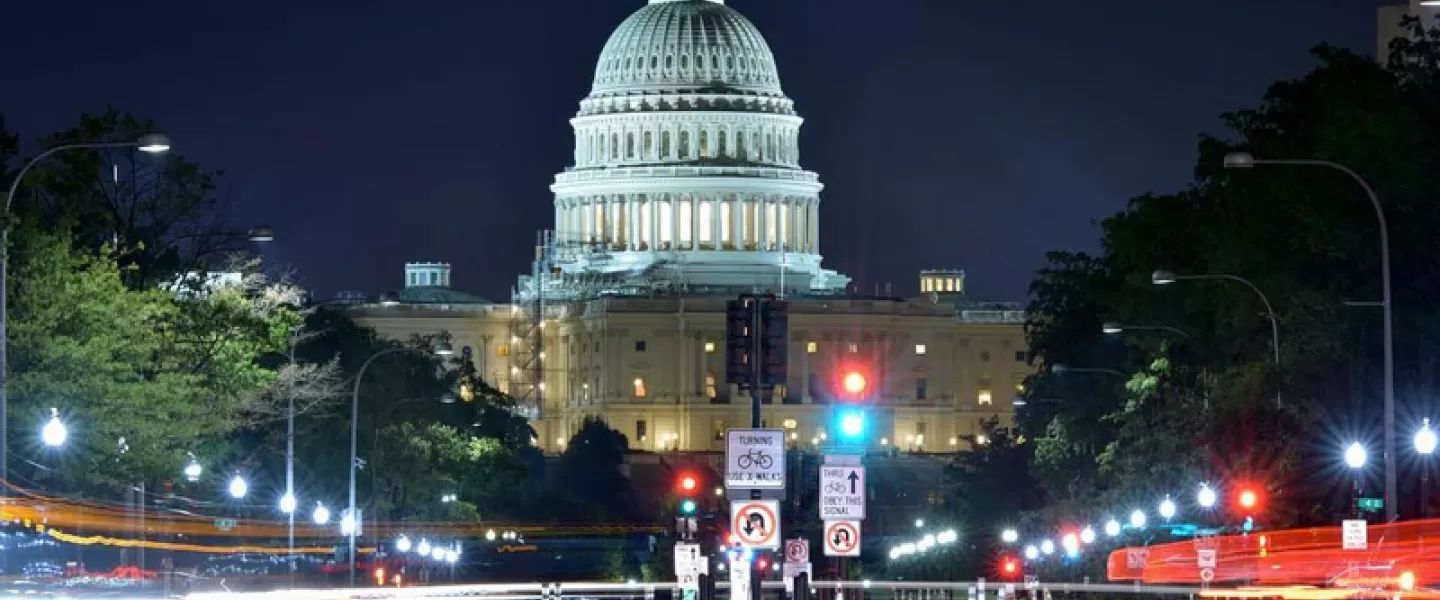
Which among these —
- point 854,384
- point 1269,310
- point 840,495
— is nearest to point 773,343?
point 854,384

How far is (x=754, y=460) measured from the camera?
55812mm

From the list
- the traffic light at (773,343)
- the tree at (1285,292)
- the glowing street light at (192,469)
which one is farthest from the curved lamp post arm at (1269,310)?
the traffic light at (773,343)

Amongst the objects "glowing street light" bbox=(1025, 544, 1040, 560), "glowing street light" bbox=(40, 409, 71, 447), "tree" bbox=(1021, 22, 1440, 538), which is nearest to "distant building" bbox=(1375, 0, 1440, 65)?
"tree" bbox=(1021, 22, 1440, 538)

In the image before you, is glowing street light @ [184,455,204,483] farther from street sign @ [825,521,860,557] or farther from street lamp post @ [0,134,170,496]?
street sign @ [825,521,860,557]

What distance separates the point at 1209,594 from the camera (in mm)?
62438

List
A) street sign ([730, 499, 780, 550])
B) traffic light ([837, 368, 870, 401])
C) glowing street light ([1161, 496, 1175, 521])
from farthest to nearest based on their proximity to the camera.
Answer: glowing street light ([1161, 496, 1175, 521])
traffic light ([837, 368, 870, 401])
street sign ([730, 499, 780, 550])

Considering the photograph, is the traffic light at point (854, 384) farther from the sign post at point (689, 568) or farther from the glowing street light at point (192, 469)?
the glowing street light at point (192, 469)

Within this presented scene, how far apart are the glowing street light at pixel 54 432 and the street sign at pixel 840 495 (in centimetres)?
1945

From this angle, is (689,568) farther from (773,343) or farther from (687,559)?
(773,343)

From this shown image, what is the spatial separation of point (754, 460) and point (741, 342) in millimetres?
2021

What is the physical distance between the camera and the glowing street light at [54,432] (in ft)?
233

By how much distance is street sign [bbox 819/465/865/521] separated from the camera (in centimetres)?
5606

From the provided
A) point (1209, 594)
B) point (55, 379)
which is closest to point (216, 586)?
point (55, 379)

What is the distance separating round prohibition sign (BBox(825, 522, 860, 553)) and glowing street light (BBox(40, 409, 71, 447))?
19200 millimetres
